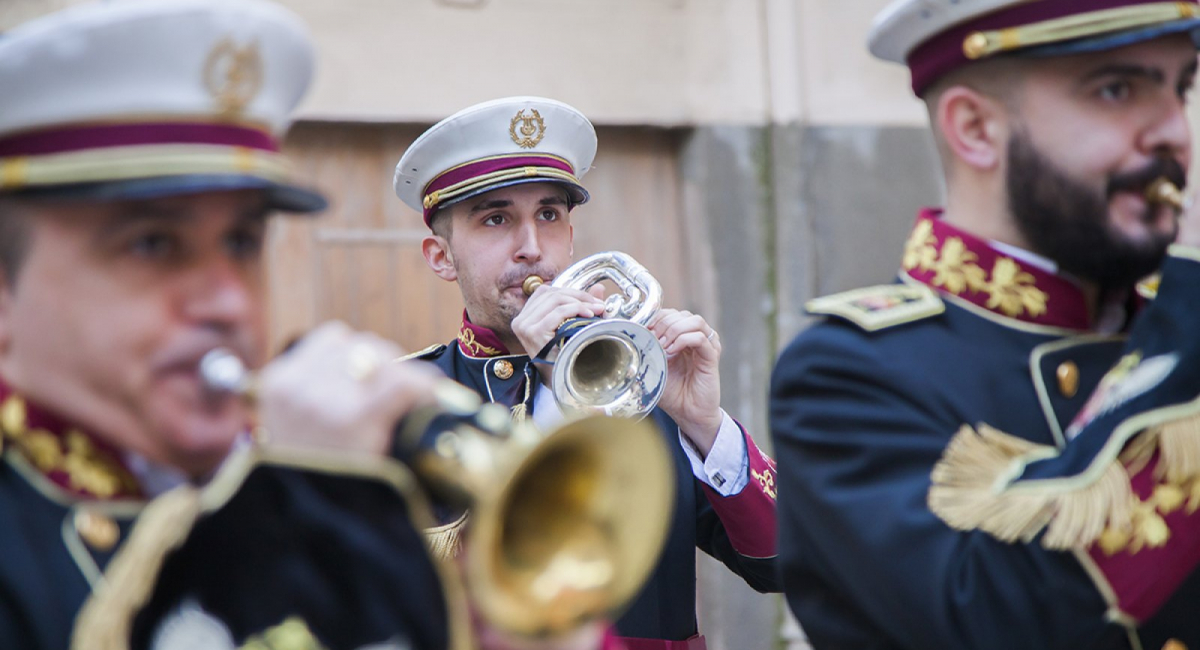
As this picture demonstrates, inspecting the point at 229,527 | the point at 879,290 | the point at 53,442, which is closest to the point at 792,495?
the point at 879,290

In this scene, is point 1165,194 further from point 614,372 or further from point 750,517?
point 614,372

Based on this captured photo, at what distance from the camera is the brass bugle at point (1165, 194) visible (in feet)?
7.22

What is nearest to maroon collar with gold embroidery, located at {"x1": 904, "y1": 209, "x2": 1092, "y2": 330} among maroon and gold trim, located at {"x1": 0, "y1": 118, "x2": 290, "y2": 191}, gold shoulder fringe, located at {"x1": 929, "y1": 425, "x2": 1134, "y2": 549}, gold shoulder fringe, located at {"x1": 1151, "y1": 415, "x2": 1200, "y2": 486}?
gold shoulder fringe, located at {"x1": 929, "y1": 425, "x2": 1134, "y2": 549}

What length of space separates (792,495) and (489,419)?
0.80m

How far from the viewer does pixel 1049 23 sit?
2252 mm

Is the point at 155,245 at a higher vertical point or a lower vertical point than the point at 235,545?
higher

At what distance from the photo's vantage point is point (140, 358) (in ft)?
5.51

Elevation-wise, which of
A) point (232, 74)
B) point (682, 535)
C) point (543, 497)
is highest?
point (232, 74)

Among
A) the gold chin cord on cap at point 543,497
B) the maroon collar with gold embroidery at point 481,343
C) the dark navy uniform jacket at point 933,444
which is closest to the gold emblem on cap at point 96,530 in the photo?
the gold chin cord on cap at point 543,497

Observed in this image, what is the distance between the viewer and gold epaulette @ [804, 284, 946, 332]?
235cm

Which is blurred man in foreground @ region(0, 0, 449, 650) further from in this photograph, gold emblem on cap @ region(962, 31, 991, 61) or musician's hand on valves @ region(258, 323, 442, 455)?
gold emblem on cap @ region(962, 31, 991, 61)

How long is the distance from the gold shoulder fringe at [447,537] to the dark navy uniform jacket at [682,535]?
425 millimetres

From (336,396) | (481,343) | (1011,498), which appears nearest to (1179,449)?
(1011,498)

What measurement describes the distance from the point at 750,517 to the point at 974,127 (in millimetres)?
1236
